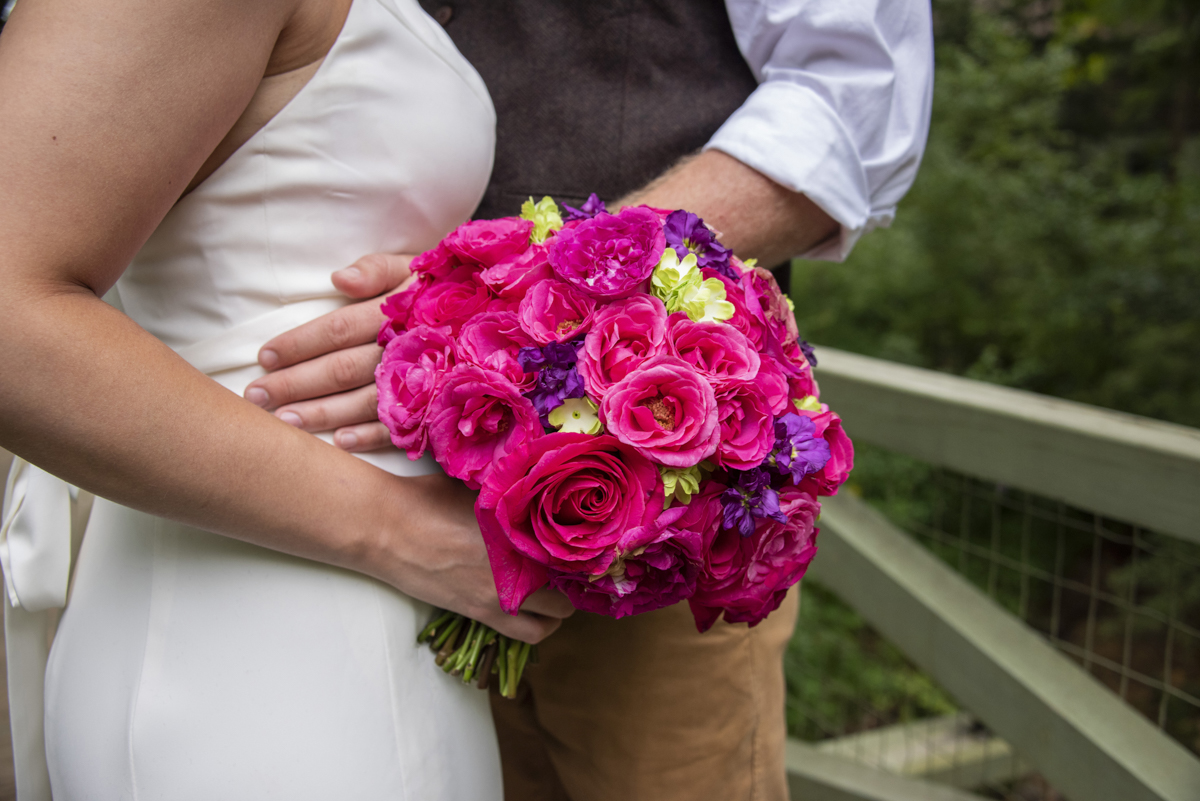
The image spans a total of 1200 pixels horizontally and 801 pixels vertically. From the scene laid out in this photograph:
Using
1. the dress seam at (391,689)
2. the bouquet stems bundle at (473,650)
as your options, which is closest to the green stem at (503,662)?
the bouquet stems bundle at (473,650)

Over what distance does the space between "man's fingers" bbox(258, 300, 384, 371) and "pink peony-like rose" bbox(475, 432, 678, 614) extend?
32cm

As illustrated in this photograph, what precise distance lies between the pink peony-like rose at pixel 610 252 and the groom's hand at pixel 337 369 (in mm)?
271

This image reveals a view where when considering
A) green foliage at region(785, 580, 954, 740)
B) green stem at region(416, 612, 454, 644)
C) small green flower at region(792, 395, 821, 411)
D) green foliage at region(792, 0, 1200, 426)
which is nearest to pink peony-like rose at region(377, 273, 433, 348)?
green stem at region(416, 612, 454, 644)

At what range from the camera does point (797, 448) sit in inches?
34.4

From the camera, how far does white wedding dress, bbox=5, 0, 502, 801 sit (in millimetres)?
863

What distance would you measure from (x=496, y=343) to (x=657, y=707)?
2.20 feet

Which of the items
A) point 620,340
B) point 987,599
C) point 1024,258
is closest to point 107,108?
point 620,340

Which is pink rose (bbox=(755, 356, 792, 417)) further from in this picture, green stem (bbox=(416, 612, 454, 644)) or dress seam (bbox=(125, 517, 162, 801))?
dress seam (bbox=(125, 517, 162, 801))

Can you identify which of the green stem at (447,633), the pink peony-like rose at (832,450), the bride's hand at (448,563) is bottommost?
the green stem at (447,633)

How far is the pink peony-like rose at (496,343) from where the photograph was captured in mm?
838

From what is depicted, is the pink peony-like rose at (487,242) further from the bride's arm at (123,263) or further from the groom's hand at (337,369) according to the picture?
the bride's arm at (123,263)

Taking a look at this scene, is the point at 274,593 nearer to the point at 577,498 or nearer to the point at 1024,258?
the point at 577,498

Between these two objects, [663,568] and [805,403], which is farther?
[805,403]

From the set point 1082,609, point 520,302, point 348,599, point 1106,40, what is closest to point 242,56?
A: point 520,302
